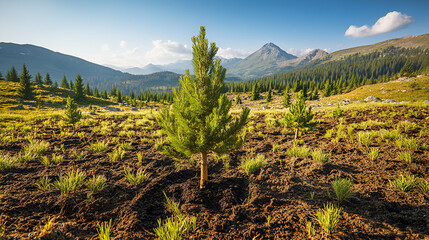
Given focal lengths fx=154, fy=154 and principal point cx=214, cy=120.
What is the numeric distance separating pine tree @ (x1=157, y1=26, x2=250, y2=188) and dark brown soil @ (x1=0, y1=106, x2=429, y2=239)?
4.72 feet

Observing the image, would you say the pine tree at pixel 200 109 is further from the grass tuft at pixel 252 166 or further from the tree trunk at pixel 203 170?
the grass tuft at pixel 252 166

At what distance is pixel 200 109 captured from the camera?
3996 mm

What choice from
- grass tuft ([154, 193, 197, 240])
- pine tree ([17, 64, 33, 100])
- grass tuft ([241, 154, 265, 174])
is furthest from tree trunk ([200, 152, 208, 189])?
pine tree ([17, 64, 33, 100])

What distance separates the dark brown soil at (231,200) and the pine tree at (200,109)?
144cm

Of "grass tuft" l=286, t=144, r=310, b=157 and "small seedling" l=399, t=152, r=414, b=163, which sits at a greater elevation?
"small seedling" l=399, t=152, r=414, b=163

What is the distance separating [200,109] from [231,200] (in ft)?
8.31

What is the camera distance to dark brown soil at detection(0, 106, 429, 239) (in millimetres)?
2992

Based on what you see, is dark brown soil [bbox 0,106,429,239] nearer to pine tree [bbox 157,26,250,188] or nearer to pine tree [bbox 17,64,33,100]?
pine tree [bbox 157,26,250,188]

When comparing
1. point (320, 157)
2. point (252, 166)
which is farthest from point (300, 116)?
point (252, 166)

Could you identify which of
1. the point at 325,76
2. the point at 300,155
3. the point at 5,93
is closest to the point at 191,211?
the point at 300,155

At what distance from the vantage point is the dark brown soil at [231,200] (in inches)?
118

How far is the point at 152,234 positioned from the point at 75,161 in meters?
5.35

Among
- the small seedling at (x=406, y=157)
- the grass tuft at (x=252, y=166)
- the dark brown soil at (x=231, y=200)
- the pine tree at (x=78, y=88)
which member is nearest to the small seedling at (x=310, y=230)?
the dark brown soil at (x=231, y=200)

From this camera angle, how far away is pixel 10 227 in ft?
9.30
